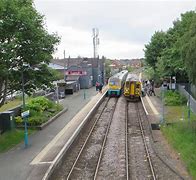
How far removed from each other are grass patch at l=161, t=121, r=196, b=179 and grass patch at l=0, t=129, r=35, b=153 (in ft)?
29.0

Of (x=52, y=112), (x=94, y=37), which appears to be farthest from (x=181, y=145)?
(x=94, y=37)

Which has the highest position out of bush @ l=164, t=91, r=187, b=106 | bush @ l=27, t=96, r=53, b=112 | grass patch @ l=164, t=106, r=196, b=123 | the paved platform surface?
bush @ l=27, t=96, r=53, b=112

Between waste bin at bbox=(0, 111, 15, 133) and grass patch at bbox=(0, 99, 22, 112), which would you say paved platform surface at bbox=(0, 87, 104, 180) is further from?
grass patch at bbox=(0, 99, 22, 112)

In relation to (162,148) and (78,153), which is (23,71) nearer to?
(78,153)

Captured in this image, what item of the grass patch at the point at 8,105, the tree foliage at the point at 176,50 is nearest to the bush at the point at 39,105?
the grass patch at the point at 8,105

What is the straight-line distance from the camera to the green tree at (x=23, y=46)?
70.7 feet

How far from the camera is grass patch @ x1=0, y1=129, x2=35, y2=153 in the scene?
22.8 m

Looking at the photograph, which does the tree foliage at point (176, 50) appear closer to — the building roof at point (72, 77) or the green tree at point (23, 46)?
the green tree at point (23, 46)

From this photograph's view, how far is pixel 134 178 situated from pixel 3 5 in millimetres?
10646

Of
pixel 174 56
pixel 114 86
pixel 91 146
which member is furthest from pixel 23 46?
pixel 114 86

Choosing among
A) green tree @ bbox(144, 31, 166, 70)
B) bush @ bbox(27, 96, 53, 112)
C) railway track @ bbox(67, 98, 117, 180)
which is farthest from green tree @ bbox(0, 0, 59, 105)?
green tree @ bbox(144, 31, 166, 70)

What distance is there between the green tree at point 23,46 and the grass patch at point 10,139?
7.13 feet

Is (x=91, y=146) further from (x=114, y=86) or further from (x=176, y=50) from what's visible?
(x=114, y=86)

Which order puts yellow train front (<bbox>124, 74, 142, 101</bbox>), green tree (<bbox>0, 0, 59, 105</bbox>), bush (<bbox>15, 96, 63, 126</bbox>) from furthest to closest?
yellow train front (<bbox>124, 74, 142, 101</bbox>)
bush (<bbox>15, 96, 63, 126</bbox>)
green tree (<bbox>0, 0, 59, 105</bbox>)
